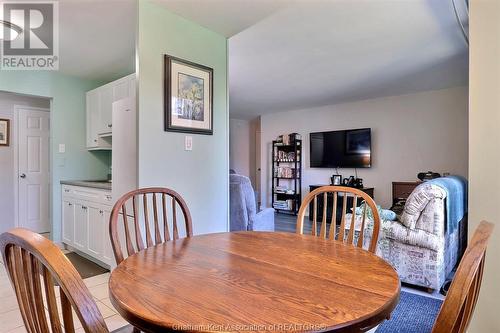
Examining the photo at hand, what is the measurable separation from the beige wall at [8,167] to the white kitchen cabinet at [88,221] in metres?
1.02

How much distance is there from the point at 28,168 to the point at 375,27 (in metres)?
4.67

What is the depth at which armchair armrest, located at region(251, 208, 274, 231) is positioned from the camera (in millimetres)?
3363

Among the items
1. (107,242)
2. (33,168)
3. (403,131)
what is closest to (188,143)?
(107,242)

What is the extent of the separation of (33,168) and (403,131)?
584cm

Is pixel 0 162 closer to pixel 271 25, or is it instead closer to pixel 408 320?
pixel 271 25

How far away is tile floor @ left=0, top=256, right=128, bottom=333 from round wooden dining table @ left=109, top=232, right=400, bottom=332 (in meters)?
1.20

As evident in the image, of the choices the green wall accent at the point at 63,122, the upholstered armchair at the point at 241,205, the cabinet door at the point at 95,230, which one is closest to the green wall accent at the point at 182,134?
the upholstered armchair at the point at 241,205

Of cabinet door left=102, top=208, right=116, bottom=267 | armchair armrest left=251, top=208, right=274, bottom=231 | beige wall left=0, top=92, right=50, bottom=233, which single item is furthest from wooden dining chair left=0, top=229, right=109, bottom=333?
beige wall left=0, top=92, right=50, bottom=233

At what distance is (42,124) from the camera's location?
4.26 metres

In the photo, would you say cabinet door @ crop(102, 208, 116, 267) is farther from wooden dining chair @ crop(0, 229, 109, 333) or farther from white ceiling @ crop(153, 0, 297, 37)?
wooden dining chair @ crop(0, 229, 109, 333)

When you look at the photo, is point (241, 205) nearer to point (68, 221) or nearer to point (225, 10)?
point (225, 10)

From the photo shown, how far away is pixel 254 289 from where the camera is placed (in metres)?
0.81

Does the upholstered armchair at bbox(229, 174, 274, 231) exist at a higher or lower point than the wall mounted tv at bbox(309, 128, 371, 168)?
lower

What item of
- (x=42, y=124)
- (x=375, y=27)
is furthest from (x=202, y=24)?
(x=42, y=124)
